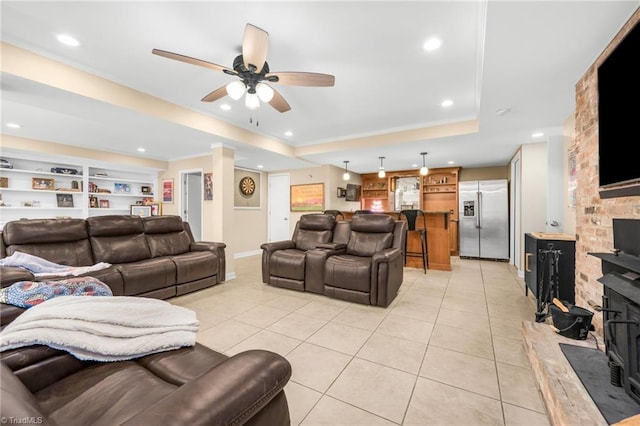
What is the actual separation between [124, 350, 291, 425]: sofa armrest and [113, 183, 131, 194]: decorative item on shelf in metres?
7.23

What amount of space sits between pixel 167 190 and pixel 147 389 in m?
6.31

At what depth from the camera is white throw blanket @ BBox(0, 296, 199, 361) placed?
106 cm

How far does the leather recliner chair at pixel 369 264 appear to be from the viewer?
9.69 feet

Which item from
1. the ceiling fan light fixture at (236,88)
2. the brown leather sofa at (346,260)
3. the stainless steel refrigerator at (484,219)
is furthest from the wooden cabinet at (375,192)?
the ceiling fan light fixture at (236,88)

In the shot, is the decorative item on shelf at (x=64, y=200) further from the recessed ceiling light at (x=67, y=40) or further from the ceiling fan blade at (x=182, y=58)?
the ceiling fan blade at (x=182, y=58)

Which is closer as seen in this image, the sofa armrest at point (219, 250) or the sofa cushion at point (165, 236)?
the sofa cushion at point (165, 236)

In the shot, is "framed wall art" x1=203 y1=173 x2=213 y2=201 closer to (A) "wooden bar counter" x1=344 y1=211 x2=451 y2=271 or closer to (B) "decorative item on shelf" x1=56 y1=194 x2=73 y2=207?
(B) "decorative item on shelf" x1=56 y1=194 x2=73 y2=207

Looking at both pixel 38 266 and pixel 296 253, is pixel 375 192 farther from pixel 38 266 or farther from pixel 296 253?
pixel 38 266

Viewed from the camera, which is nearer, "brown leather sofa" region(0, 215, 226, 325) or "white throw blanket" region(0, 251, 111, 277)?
"white throw blanket" region(0, 251, 111, 277)

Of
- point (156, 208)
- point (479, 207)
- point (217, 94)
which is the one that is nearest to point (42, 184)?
point (156, 208)

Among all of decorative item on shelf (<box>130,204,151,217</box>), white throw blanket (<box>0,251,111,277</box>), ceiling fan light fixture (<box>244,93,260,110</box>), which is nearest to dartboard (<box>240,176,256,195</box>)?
decorative item on shelf (<box>130,204,151,217</box>)

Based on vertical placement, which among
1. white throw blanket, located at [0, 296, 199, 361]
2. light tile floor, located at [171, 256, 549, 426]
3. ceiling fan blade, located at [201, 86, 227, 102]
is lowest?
light tile floor, located at [171, 256, 549, 426]

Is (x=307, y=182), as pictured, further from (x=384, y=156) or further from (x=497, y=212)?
(x=497, y=212)

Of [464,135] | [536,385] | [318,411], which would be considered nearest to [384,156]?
[464,135]
